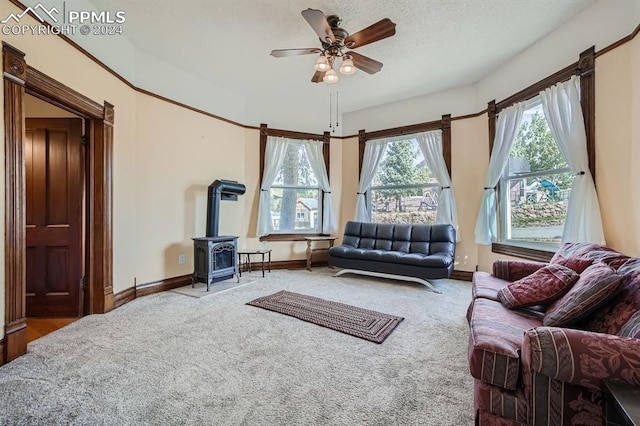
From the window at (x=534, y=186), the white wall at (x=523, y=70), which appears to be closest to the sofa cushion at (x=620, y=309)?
the window at (x=534, y=186)

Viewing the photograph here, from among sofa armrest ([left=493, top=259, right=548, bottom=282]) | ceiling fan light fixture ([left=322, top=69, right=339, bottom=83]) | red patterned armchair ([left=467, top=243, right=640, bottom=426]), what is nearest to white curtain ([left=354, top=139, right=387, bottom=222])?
ceiling fan light fixture ([left=322, top=69, right=339, bottom=83])

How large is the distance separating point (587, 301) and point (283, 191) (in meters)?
4.50

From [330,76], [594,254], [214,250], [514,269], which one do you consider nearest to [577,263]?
[594,254]

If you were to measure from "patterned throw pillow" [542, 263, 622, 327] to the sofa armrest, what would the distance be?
0.97m

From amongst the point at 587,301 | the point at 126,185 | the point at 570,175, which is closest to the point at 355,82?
the point at 570,175

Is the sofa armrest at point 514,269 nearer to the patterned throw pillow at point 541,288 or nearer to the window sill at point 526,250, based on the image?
the patterned throw pillow at point 541,288

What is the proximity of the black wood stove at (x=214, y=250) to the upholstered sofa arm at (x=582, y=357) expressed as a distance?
3536 millimetres

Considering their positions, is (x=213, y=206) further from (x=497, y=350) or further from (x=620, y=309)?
(x=620, y=309)

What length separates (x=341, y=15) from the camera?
2744 mm

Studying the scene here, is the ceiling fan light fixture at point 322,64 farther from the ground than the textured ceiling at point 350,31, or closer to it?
closer to it

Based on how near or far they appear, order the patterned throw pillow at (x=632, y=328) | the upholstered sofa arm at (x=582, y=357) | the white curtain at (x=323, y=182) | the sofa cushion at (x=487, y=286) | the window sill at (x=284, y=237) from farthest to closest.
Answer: the white curtain at (x=323, y=182) → the window sill at (x=284, y=237) → the sofa cushion at (x=487, y=286) → the patterned throw pillow at (x=632, y=328) → the upholstered sofa arm at (x=582, y=357)

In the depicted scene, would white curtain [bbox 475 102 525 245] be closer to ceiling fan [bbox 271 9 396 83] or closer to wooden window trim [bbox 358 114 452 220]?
wooden window trim [bbox 358 114 452 220]

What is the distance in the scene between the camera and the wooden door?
2.86 m

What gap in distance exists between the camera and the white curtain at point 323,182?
214 inches
